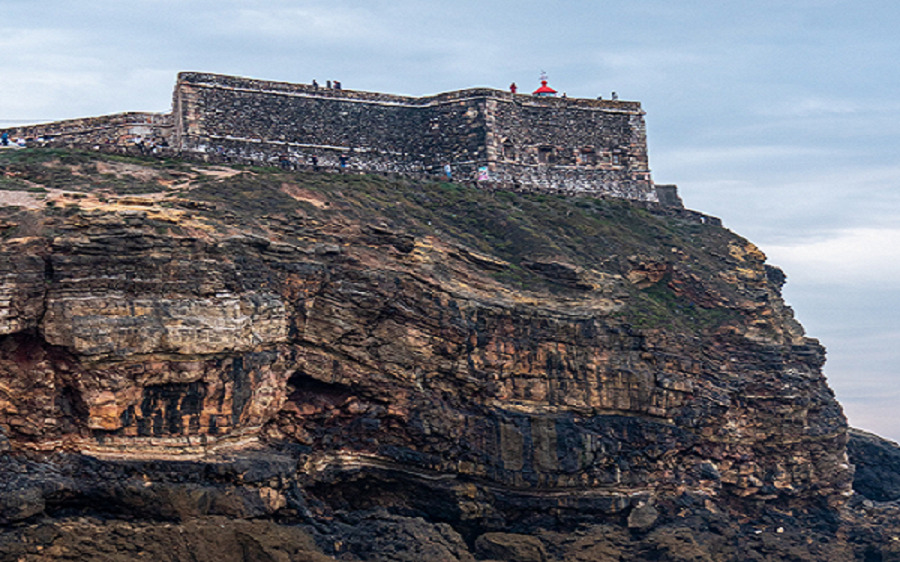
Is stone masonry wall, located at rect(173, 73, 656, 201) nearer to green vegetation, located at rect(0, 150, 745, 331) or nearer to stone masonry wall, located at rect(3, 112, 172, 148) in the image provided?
stone masonry wall, located at rect(3, 112, 172, 148)

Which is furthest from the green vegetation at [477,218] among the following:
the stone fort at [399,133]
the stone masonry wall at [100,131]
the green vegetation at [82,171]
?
the stone masonry wall at [100,131]

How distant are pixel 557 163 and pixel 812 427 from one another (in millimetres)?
14429

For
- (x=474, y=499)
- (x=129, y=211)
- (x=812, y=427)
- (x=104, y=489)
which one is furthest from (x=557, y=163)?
(x=104, y=489)

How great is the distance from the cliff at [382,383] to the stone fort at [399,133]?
3.17 m

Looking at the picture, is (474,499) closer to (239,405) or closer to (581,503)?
(581,503)

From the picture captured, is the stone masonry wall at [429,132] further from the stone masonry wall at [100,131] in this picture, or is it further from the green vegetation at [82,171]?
the green vegetation at [82,171]

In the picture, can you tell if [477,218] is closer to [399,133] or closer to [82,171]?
[399,133]

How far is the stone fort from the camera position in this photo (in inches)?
1677

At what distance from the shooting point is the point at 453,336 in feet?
114

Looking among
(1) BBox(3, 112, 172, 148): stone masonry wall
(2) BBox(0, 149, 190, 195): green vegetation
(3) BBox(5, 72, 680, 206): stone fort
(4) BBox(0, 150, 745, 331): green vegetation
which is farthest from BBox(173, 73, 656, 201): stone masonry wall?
(2) BBox(0, 149, 190, 195): green vegetation

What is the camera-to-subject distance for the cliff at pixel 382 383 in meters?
28.8

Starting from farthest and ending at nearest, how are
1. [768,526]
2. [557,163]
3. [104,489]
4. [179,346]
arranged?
[557,163] < [768,526] < [179,346] < [104,489]

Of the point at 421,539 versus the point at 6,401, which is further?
the point at 421,539

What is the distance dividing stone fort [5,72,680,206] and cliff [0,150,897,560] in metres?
3.17
